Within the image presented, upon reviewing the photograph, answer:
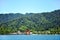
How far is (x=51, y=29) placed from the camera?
23.2 m

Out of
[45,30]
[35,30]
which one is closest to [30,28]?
[35,30]

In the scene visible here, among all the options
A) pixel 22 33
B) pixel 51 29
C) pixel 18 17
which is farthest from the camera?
pixel 18 17

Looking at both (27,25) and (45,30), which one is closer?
(45,30)

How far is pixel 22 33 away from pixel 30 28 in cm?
119

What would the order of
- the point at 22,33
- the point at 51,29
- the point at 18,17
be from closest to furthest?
the point at 51,29 → the point at 22,33 → the point at 18,17

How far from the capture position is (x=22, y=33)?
24.7 metres

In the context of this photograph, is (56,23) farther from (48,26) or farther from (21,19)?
(21,19)

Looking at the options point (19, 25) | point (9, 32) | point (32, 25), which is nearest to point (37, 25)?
point (32, 25)

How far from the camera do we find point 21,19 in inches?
1098

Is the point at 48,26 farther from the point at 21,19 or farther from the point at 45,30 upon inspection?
the point at 21,19

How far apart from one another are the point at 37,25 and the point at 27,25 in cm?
140

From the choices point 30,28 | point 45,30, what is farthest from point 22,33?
point 45,30

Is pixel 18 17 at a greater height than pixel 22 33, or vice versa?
pixel 18 17

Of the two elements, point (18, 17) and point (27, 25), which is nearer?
point (27, 25)
